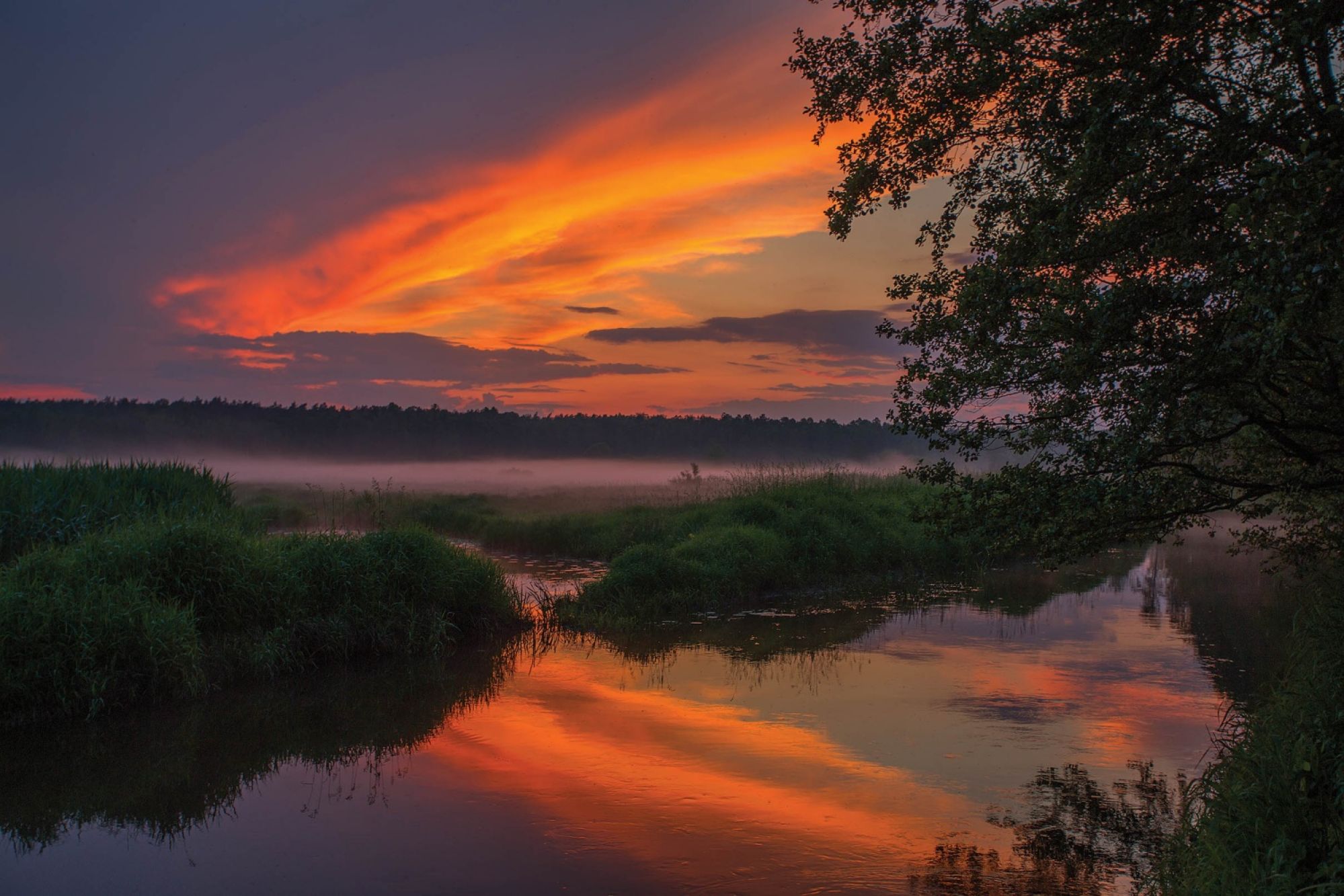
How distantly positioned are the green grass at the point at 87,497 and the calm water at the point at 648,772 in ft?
16.2

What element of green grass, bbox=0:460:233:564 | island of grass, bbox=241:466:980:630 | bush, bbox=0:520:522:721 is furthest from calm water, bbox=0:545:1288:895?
green grass, bbox=0:460:233:564

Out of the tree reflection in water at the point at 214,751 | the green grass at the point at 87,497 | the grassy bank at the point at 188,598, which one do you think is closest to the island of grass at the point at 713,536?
the grassy bank at the point at 188,598

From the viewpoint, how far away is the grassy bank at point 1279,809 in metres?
4.88

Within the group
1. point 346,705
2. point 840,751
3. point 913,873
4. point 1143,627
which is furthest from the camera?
point 1143,627

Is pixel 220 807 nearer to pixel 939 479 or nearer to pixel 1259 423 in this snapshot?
pixel 939 479

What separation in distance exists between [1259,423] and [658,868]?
18.3 feet

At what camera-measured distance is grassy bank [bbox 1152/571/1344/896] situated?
4879 millimetres

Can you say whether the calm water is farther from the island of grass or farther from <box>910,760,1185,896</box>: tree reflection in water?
the island of grass

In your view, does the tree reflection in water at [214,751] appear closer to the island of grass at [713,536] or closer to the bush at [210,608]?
the bush at [210,608]

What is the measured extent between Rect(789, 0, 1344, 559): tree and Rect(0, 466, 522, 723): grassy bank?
27.2 ft

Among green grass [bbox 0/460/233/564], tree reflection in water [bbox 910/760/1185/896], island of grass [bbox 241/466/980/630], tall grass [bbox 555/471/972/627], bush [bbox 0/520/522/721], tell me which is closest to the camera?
tree reflection in water [bbox 910/760/1185/896]

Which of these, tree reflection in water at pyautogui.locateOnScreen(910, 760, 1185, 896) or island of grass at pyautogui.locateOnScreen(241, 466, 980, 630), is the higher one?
island of grass at pyautogui.locateOnScreen(241, 466, 980, 630)

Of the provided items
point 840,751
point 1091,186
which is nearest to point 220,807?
point 840,751

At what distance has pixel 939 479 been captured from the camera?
8.83 meters
